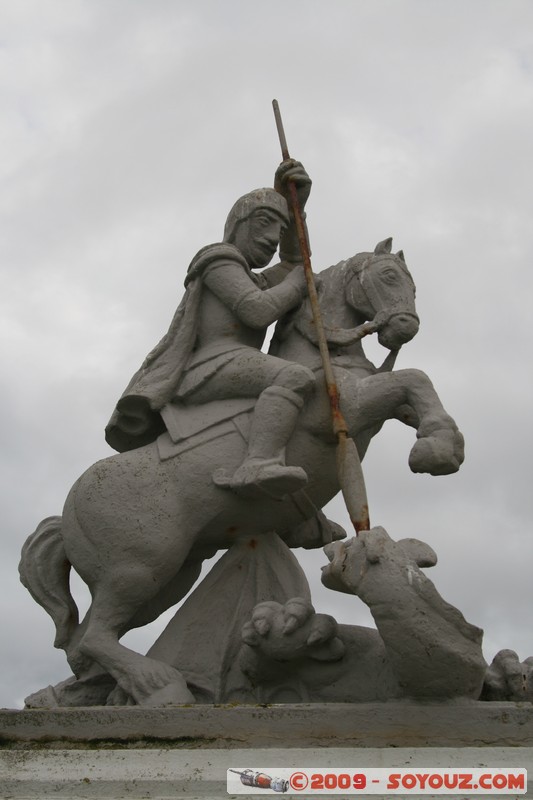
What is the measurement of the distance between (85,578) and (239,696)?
1.09m

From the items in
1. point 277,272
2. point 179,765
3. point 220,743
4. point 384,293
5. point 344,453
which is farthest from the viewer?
point 277,272

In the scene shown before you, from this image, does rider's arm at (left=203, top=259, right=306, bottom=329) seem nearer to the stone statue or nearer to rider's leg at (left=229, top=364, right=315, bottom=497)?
the stone statue

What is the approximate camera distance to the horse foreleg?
233 inches

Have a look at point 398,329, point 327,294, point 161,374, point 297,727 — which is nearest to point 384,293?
point 398,329

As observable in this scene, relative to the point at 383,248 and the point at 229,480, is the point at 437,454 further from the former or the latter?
the point at 383,248

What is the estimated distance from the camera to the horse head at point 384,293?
6.64m

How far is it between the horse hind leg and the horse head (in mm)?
2016

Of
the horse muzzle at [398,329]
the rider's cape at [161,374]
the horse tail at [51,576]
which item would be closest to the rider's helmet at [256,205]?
the rider's cape at [161,374]

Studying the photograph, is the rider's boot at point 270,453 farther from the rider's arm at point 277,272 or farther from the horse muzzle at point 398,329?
the rider's arm at point 277,272

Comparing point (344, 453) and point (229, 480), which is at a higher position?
point (344, 453)

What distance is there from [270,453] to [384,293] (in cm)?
134

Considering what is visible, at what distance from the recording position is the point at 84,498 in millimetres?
6203

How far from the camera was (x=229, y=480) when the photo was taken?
6078 millimetres

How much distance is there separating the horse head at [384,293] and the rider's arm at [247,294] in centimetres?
38
